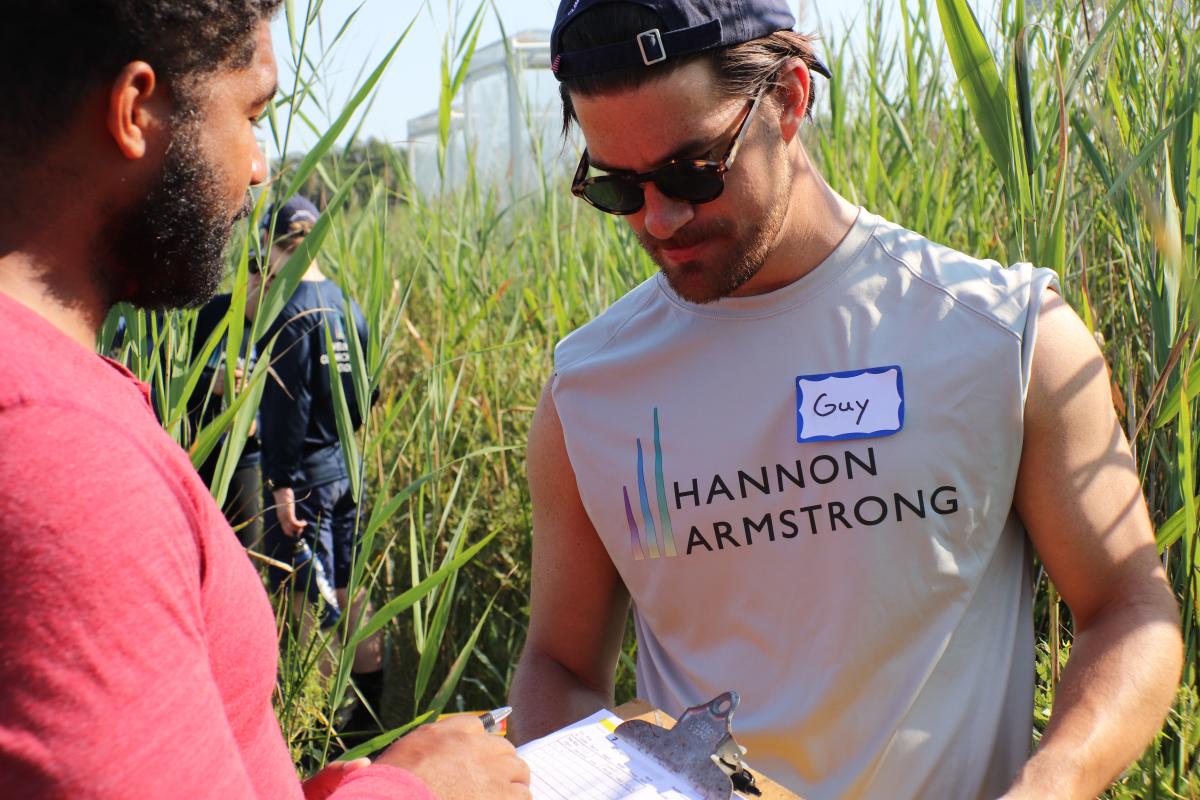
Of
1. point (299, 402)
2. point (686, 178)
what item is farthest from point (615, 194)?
point (299, 402)

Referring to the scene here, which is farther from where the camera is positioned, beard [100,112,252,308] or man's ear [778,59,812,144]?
man's ear [778,59,812,144]

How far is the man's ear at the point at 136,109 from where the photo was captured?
2.68 ft

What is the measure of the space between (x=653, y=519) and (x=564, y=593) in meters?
0.21

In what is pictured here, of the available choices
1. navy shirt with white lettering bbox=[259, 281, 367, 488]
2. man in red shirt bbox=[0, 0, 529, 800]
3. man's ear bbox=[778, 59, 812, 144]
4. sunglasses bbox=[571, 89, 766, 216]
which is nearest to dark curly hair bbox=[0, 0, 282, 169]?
man in red shirt bbox=[0, 0, 529, 800]

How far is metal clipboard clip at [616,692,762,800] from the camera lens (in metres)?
0.98

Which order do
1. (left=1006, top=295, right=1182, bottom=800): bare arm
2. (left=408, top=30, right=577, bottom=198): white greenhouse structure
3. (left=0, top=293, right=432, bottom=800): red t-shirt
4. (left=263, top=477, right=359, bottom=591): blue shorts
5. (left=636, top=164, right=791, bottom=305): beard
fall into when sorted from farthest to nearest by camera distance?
(left=263, top=477, right=359, bottom=591): blue shorts
(left=408, top=30, right=577, bottom=198): white greenhouse structure
(left=636, top=164, right=791, bottom=305): beard
(left=1006, top=295, right=1182, bottom=800): bare arm
(left=0, top=293, right=432, bottom=800): red t-shirt

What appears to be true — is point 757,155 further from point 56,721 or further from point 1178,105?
point 56,721

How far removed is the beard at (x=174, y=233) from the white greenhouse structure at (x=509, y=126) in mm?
1722

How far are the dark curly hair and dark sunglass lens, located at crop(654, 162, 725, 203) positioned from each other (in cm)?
75

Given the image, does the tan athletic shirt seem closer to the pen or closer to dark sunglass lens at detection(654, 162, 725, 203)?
dark sunglass lens at detection(654, 162, 725, 203)

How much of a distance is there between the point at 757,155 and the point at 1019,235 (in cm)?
37

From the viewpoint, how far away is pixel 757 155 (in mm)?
1498

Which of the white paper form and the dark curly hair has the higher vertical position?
the dark curly hair

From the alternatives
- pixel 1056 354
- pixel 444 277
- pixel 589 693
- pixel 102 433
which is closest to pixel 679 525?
pixel 589 693
